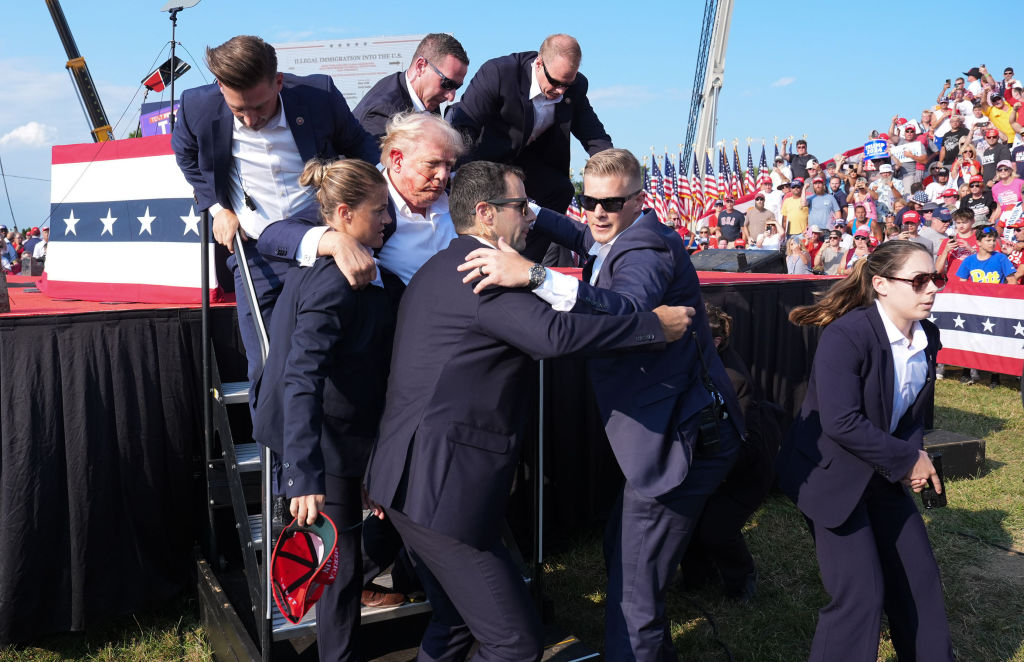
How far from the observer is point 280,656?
3.24 metres

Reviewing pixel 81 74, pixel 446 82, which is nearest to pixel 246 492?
pixel 446 82

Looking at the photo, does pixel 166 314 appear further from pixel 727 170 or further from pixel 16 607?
pixel 727 170

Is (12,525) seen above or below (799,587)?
above

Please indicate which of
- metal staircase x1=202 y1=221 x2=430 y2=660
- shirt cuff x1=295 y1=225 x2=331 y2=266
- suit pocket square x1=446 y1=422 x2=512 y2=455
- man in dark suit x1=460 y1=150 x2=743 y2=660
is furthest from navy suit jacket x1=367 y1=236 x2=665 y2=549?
metal staircase x1=202 y1=221 x2=430 y2=660

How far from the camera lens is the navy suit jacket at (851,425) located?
2871 millimetres

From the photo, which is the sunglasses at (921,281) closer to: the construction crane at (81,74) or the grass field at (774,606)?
the grass field at (774,606)

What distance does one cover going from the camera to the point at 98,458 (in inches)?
152

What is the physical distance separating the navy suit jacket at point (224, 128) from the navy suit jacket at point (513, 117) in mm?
1178

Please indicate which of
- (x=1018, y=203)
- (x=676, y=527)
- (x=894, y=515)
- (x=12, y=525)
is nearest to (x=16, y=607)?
(x=12, y=525)

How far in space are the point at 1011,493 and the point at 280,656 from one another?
16.8 feet

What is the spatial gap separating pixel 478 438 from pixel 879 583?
5.11 feet

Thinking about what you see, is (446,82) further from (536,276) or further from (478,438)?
(478,438)

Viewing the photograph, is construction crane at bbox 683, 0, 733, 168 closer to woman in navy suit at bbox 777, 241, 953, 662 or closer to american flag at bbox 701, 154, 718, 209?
american flag at bbox 701, 154, 718, 209

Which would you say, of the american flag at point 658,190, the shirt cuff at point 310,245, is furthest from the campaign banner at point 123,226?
the american flag at point 658,190
